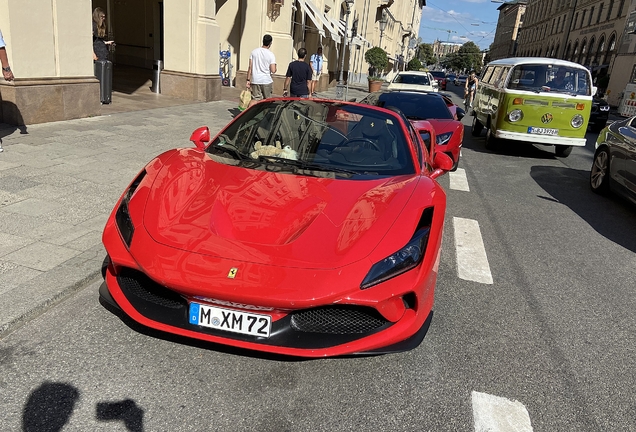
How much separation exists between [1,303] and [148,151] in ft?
15.4

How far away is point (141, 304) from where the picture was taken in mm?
2684

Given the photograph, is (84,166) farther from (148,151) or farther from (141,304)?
(141,304)

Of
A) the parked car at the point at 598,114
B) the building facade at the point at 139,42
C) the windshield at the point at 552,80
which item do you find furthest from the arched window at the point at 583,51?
the windshield at the point at 552,80

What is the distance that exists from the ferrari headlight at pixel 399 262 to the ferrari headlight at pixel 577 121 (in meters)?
9.36

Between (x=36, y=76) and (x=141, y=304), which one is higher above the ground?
(x=36, y=76)

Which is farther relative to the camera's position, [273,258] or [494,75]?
[494,75]

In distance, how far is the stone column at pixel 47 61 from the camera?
7824 millimetres

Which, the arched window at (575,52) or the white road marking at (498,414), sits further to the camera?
the arched window at (575,52)

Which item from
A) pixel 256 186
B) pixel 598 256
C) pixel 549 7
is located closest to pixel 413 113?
pixel 598 256

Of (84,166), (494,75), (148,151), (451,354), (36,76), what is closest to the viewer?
(451,354)

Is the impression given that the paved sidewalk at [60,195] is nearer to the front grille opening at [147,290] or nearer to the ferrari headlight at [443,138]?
the front grille opening at [147,290]

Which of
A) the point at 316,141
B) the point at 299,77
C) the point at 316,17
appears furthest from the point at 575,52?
the point at 316,141

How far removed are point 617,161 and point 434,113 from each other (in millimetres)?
2971

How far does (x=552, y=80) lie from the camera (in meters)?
10.9
